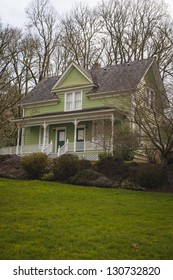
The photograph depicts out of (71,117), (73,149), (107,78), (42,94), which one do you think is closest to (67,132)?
→ (71,117)

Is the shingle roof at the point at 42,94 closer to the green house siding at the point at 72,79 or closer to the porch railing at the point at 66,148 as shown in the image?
the green house siding at the point at 72,79

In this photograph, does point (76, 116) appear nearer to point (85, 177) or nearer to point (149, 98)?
point (85, 177)

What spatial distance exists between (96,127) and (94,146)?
79.7 inches

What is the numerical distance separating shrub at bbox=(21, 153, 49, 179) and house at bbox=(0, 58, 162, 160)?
19.5 feet

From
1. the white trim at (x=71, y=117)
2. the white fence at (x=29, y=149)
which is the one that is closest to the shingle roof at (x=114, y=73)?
the white trim at (x=71, y=117)

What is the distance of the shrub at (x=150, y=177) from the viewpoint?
55.0 ft

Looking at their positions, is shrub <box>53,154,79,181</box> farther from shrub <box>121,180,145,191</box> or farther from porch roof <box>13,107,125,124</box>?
porch roof <box>13,107,125,124</box>

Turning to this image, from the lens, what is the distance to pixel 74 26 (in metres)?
42.1

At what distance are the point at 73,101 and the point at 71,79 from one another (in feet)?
6.45

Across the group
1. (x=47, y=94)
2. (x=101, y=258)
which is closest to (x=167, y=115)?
(x=101, y=258)

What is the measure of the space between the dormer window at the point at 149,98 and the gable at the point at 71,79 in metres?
11.2

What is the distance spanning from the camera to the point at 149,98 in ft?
57.6

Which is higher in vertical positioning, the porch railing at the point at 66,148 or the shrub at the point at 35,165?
the porch railing at the point at 66,148
